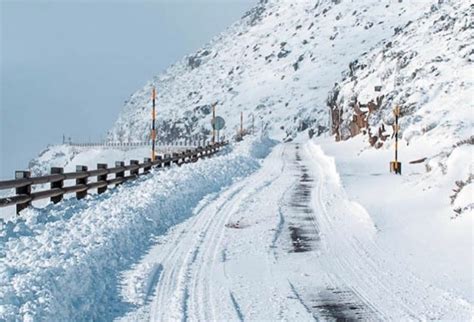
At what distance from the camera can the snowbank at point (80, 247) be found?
657 centimetres

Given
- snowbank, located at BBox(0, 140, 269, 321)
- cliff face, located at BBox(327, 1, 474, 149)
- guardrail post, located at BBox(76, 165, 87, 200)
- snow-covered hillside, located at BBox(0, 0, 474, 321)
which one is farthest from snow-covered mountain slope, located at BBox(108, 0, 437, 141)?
snowbank, located at BBox(0, 140, 269, 321)

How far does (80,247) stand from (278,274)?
9.42 ft

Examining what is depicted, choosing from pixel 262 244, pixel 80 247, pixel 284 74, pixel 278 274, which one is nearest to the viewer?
pixel 278 274

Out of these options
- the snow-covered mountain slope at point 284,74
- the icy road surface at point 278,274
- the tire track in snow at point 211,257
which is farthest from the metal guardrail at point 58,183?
the snow-covered mountain slope at point 284,74

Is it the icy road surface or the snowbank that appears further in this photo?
the icy road surface

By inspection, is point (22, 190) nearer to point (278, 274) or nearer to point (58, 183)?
point (58, 183)

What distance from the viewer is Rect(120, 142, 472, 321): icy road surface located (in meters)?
6.90

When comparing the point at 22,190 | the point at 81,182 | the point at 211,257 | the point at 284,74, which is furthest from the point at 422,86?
the point at 284,74

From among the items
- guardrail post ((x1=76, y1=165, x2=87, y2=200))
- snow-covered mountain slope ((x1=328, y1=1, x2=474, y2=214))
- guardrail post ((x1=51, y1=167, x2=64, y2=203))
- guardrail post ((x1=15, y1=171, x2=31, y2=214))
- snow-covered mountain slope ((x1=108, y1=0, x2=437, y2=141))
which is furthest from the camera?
snow-covered mountain slope ((x1=108, y1=0, x2=437, y2=141))

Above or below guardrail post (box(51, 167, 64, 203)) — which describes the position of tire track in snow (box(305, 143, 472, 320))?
below

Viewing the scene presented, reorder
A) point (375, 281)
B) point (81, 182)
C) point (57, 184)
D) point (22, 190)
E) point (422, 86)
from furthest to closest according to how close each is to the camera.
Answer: point (422, 86) → point (81, 182) → point (57, 184) → point (22, 190) → point (375, 281)

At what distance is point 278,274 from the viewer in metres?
8.55

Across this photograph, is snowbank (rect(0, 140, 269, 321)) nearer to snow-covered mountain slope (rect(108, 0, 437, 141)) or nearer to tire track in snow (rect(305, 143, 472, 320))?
tire track in snow (rect(305, 143, 472, 320))

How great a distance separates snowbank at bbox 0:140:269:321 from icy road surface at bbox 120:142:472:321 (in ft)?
1.13
